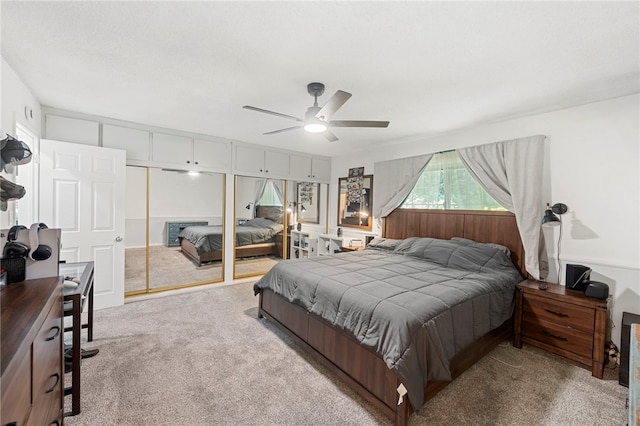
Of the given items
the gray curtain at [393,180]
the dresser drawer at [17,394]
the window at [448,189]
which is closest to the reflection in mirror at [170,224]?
the gray curtain at [393,180]

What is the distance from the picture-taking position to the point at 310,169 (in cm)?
576

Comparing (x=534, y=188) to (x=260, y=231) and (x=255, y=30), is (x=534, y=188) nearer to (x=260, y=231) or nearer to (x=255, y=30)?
(x=255, y=30)

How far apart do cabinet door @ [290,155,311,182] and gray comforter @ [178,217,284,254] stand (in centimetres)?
105

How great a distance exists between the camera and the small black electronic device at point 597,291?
241cm

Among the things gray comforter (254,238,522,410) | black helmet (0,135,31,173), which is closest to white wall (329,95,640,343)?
gray comforter (254,238,522,410)

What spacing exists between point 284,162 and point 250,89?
2.73m

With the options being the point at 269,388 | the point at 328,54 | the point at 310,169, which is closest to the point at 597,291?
the point at 269,388

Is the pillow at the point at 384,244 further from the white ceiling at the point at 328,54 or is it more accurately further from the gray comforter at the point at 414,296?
the white ceiling at the point at 328,54

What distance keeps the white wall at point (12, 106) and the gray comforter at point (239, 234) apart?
7.65ft

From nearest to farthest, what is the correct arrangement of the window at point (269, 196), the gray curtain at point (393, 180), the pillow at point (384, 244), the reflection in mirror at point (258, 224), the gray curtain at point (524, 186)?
the gray curtain at point (524, 186)
the pillow at point (384, 244)
the gray curtain at point (393, 180)
the reflection in mirror at point (258, 224)
the window at point (269, 196)

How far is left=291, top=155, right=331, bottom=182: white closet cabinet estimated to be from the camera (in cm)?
555

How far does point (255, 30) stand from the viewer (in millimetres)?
1779

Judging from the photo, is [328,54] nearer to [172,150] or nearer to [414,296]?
[414,296]

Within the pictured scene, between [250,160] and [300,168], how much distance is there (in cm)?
108
